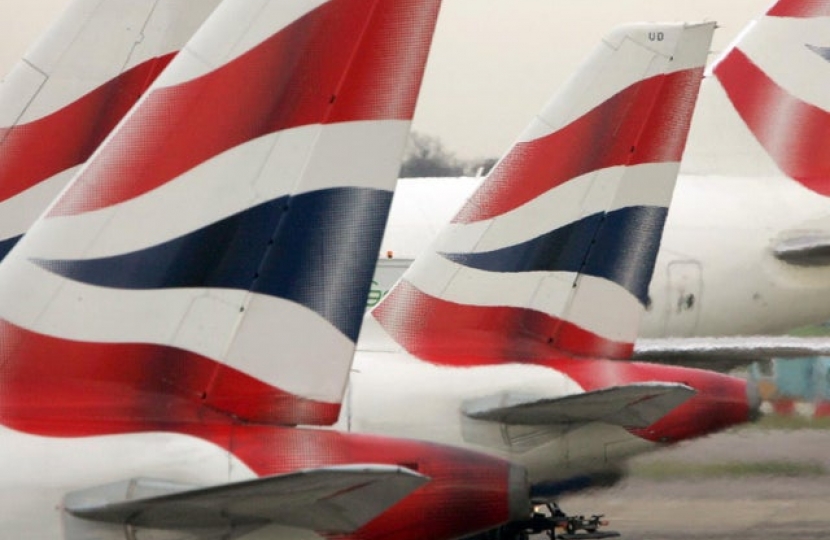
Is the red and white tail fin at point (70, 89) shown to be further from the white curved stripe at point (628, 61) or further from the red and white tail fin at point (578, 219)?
the white curved stripe at point (628, 61)

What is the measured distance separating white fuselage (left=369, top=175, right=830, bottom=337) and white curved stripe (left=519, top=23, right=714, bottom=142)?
777 centimetres

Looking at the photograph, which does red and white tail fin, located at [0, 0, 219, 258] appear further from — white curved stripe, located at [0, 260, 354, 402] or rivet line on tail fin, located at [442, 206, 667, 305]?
white curved stripe, located at [0, 260, 354, 402]

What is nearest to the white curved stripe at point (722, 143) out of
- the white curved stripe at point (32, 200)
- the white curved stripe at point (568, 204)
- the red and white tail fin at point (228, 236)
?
the white curved stripe at point (568, 204)

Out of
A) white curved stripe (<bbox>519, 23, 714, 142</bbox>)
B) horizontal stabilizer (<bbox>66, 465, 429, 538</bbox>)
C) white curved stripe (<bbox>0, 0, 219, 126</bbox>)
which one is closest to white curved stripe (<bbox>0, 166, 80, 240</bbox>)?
white curved stripe (<bbox>0, 0, 219, 126</bbox>)

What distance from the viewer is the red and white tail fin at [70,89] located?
1092 centimetres

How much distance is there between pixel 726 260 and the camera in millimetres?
21031

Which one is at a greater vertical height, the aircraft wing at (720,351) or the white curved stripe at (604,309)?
the aircraft wing at (720,351)

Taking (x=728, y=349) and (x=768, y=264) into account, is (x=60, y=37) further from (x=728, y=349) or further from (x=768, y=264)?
(x=768, y=264)

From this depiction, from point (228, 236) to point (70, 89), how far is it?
13.5 feet

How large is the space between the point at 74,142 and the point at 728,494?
9.12m

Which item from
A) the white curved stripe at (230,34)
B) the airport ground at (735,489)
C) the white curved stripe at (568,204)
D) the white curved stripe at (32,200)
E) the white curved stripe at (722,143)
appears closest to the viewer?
the white curved stripe at (230,34)

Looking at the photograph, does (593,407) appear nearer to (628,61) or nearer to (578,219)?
(578,219)

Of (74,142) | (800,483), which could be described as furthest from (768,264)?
(74,142)

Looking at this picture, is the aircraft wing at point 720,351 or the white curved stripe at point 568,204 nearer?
the white curved stripe at point 568,204
